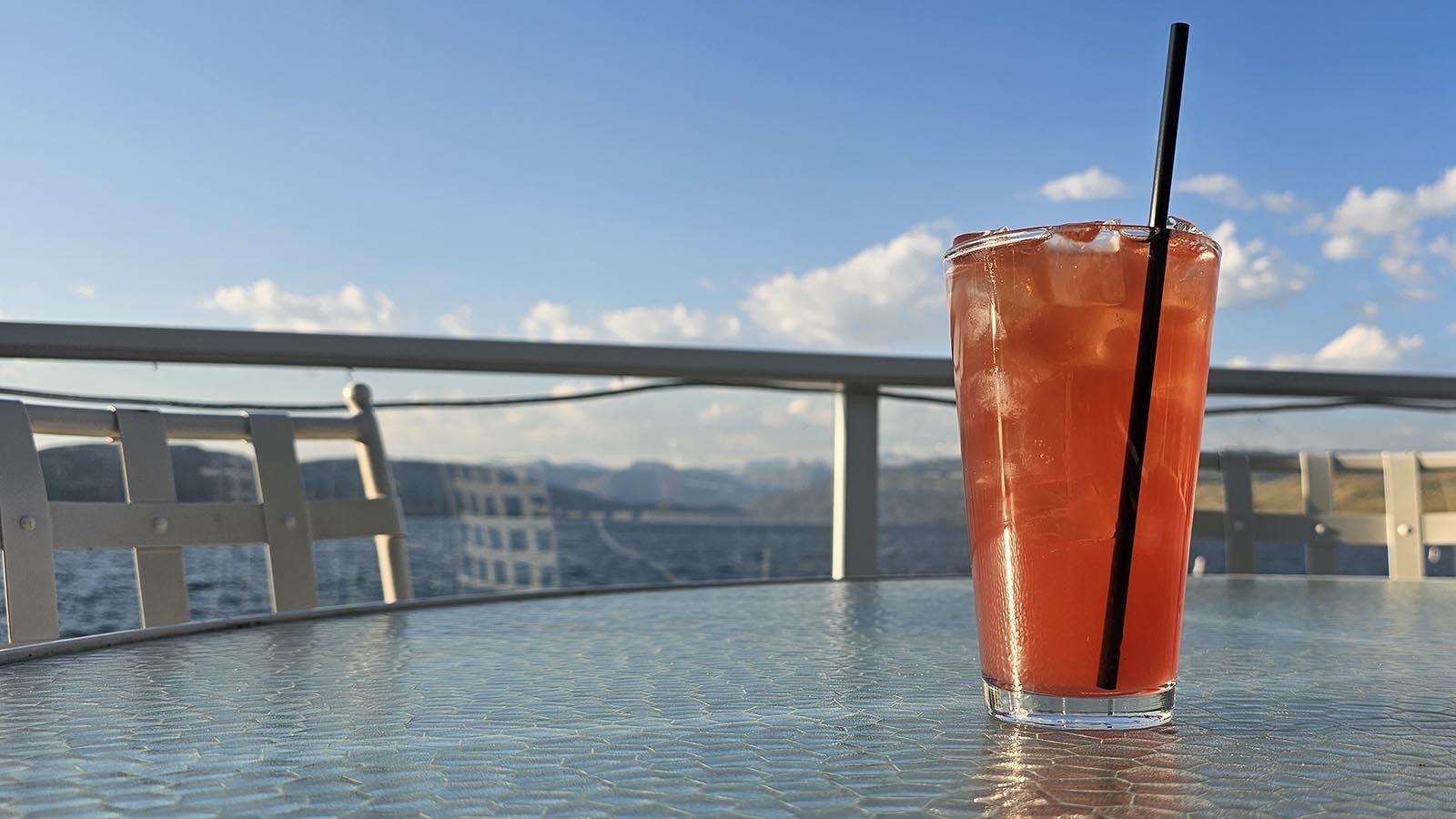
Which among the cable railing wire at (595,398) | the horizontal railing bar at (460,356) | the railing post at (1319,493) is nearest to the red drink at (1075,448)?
the railing post at (1319,493)

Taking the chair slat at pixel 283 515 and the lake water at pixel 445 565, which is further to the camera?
the lake water at pixel 445 565

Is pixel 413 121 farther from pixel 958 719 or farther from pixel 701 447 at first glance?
pixel 958 719

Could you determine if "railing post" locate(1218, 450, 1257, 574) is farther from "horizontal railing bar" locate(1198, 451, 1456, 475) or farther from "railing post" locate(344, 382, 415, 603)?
"railing post" locate(344, 382, 415, 603)

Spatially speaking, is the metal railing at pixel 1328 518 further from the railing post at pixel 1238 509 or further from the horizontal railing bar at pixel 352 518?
the horizontal railing bar at pixel 352 518

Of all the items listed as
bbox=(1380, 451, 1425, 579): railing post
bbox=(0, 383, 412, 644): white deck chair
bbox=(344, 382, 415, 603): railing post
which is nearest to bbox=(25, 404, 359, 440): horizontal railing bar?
bbox=(0, 383, 412, 644): white deck chair

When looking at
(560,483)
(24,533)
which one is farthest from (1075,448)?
(560,483)
